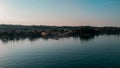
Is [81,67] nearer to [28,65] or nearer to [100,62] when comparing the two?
[100,62]

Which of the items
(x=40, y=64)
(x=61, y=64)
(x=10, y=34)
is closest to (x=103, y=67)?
(x=61, y=64)

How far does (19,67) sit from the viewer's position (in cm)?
3198

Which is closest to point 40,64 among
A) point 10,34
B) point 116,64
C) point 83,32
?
point 116,64

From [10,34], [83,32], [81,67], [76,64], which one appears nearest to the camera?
[81,67]

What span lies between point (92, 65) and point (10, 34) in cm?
9074

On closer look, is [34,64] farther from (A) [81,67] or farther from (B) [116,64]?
(B) [116,64]

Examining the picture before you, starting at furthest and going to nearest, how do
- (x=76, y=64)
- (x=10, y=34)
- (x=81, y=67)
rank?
(x=10, y=34)
(x=76, y=64)
(x=81, y=67)

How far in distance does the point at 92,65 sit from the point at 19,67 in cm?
1299

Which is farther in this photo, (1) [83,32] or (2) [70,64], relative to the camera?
(1) [83,32]

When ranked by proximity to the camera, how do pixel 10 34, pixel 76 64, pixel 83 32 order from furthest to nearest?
pixel 83 32 < pixel 10 34 < pixel 76 64

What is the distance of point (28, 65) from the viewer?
33.3 meters

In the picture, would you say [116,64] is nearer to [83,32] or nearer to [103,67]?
Answer: [103,67]

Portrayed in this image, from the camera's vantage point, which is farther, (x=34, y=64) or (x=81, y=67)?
(x=34, y=64)

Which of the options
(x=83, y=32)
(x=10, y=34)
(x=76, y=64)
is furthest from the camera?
(x=83, y=32)
